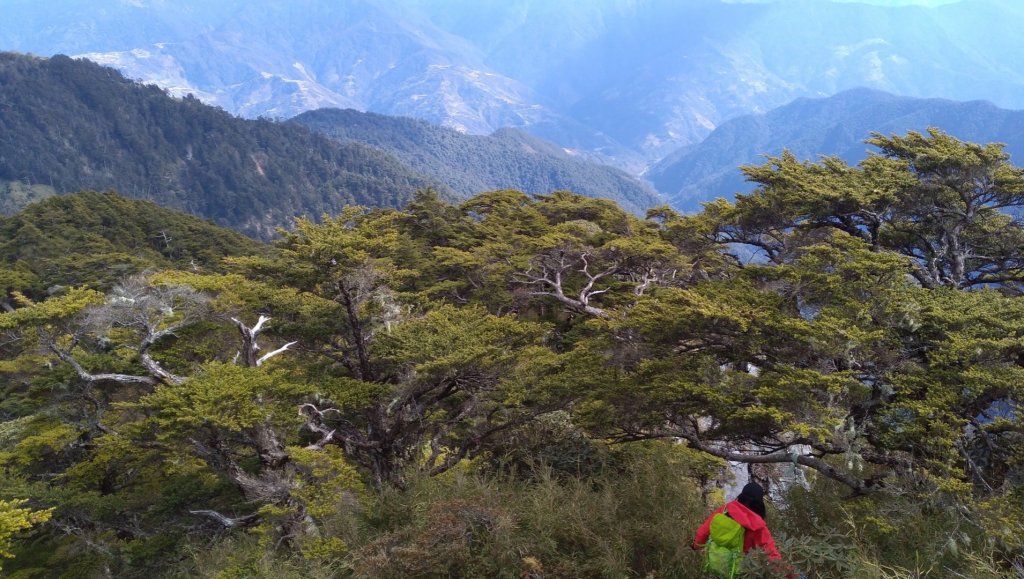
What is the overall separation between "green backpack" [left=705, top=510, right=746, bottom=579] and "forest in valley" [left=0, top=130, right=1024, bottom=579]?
6.1 inches

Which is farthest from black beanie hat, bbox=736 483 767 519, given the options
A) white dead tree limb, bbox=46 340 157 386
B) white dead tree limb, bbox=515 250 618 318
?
white dead tree limb, bbox=515 250 618 318

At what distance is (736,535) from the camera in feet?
14.9

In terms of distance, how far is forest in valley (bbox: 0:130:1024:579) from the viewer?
5.79 m

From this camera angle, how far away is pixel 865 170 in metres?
12.8

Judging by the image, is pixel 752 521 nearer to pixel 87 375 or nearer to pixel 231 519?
pixel 231 519

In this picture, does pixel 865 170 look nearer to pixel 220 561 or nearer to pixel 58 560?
pixel 220 561

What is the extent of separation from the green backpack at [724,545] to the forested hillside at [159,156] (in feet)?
330

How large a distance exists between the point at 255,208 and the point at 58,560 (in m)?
111

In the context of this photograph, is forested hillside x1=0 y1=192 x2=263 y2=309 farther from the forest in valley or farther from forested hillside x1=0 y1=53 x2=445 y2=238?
forested hillside x1=0 y1=53 x2=445 y2=238

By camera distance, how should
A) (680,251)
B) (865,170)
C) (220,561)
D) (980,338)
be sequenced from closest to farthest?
(980,338)
(220,561)
(865,170)
(680,251)

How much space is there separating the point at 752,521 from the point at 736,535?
0.58ft

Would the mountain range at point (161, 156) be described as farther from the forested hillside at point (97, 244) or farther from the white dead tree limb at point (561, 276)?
the white dead tree limb at point (561, 276)

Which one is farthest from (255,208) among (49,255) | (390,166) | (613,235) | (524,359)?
(524,359)

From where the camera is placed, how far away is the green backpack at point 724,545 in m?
4.48
